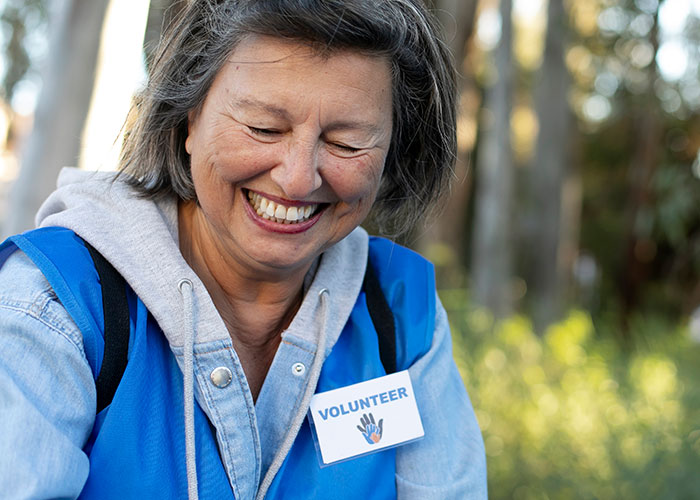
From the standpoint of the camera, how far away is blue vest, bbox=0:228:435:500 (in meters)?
1.28

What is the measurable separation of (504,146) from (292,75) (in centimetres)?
522

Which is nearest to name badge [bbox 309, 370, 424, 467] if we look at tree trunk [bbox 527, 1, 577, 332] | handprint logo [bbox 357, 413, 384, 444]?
handprint logo [bbox 357, 413, 384, 444]

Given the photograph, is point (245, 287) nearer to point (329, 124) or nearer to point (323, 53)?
point (329, 124)

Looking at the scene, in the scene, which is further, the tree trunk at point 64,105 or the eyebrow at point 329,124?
the tree trunk at point 64,105

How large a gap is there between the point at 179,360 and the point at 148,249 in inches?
8.5

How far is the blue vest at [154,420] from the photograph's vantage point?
1.28 meters

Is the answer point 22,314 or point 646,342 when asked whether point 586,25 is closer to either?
point 646,342

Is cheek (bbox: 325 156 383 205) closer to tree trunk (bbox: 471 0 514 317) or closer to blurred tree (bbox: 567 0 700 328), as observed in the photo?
tree trunk (bbox: 471 0 514 317)

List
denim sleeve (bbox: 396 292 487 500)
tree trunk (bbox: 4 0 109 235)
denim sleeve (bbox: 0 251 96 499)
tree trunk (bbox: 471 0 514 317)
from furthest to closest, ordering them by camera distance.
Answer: tree trunk (bbox: 471 0 514 317) < tree trunk (bbox: 4 0 109 235) < denim sleeve (bbox: 396 292 487 500) < denim sleeve (bbox: 0 251 96 499)

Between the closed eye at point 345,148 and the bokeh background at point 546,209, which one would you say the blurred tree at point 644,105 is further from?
the closed eye at point 345,148

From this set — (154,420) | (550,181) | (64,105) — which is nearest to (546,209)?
(550,181)

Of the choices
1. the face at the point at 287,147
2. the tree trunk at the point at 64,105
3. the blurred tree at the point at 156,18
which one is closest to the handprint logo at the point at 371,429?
the face at the point at 287,147

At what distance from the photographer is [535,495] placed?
3.28 metres

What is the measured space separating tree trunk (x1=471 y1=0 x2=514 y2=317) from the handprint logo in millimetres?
5013
